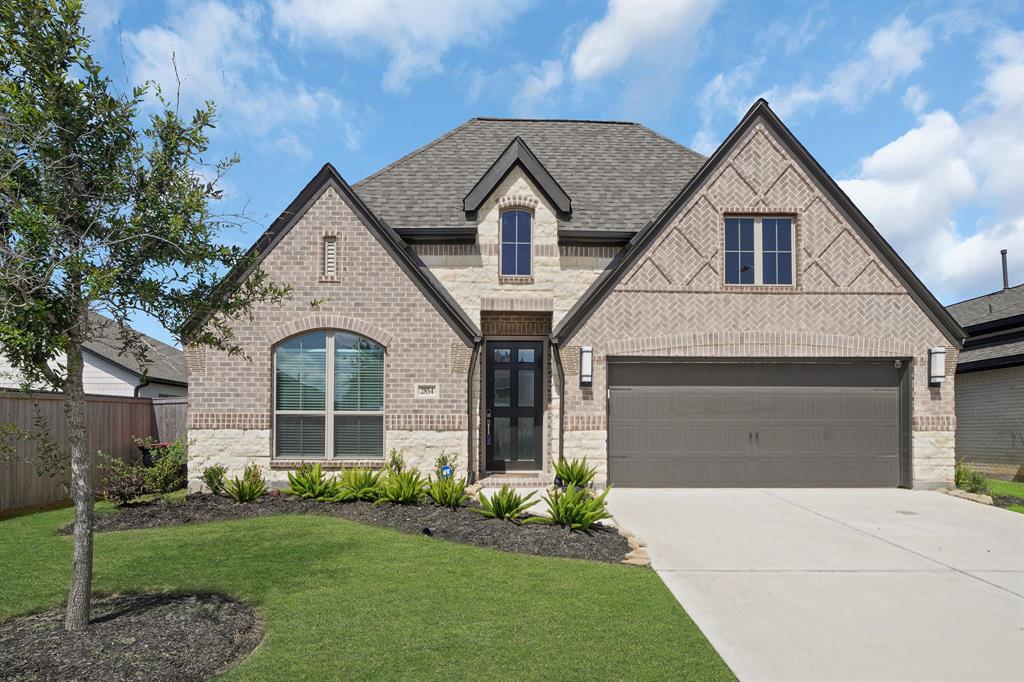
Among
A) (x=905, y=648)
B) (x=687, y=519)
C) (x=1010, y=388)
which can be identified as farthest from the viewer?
(x=1010, y=388)

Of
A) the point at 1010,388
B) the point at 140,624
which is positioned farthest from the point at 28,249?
the point at 1010,388

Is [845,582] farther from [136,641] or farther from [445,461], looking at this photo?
[445,461]

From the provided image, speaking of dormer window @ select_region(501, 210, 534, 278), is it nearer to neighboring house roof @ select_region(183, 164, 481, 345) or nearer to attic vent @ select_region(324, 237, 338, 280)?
neighboring house roof @ select_region(183, 164, 481, 345)

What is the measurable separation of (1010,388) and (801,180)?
911cm

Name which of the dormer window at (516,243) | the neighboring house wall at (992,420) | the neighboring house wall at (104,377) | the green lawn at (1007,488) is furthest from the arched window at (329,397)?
the neighboring house wall at (992,420)

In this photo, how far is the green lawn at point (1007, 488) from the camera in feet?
40.5

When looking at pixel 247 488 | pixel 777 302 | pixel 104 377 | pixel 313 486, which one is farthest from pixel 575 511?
pixel 104 377

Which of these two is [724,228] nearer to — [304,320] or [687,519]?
[687,519]

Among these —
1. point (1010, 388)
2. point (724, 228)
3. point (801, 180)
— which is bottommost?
point (1010, 388)

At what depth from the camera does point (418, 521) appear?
8570 mm

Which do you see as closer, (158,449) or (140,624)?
(140,624)

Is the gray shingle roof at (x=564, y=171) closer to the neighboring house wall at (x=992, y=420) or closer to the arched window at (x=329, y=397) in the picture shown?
the arched window at (x=329, y=397)

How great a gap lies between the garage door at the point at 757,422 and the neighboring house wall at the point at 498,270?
6.64 feet

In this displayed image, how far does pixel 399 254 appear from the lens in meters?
11.7
